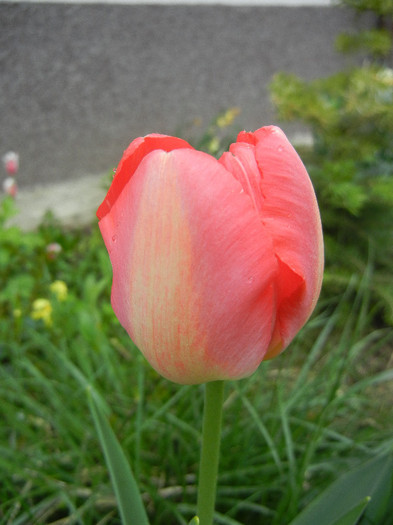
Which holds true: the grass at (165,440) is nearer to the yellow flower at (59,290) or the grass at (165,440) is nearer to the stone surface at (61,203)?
the yellow flower at (59,290)

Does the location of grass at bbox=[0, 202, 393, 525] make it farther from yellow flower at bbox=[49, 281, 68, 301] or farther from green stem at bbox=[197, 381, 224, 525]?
green stem at bbox=[197, 381, 224, 525]

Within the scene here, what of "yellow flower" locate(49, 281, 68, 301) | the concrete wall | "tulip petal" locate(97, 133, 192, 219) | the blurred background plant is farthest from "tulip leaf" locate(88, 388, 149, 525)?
the concrete wall

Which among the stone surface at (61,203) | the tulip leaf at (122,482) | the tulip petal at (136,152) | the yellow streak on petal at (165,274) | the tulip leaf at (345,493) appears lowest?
the stone surface at (61,203)

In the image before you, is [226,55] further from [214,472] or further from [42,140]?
[214,472]

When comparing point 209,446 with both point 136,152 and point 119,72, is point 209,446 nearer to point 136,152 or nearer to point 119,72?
point 136,152

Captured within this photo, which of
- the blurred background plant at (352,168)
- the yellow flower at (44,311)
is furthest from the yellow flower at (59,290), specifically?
the blurred background plant at (352,168)

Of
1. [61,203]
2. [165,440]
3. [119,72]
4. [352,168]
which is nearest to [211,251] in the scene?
[165,440]

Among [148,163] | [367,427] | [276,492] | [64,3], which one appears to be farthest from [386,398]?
[64,3]

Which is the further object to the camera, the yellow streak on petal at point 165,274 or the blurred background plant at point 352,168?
the blurred background plant at point 352,168
